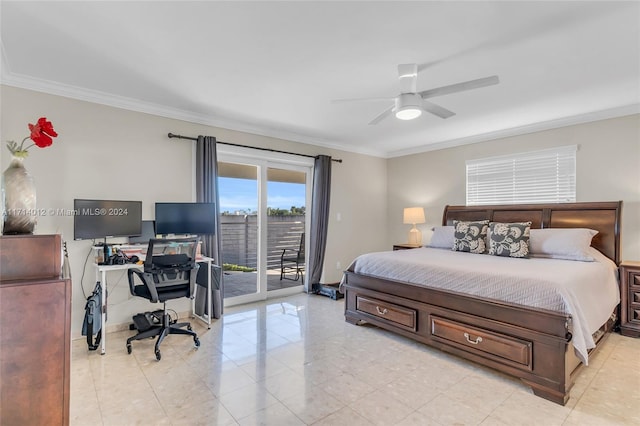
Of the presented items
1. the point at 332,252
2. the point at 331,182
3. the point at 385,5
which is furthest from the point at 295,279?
the point at 385,5

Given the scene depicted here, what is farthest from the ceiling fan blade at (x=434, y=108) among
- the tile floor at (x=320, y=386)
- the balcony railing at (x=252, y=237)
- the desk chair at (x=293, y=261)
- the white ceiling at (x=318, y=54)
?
the desk chair at (x=293, y=261)

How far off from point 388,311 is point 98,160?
3351 mm

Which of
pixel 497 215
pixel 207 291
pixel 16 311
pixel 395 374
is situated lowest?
pixel 395 374

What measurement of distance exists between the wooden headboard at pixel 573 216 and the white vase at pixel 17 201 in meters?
4.83

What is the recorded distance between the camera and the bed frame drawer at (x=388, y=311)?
10.2ft

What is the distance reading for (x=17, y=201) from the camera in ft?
4.26

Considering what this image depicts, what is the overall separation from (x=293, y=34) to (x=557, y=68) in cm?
224

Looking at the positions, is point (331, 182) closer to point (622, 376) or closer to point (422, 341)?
point (422, 341)

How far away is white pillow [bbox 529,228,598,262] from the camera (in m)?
3.35

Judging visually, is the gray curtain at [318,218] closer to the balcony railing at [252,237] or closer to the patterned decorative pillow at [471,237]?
the balcony railing at [252,237]

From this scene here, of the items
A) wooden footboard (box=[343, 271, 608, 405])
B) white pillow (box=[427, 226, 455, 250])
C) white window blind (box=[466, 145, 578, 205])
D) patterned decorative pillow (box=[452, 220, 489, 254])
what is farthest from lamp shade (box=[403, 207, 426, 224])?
wooden footboard (box=[343, 271, 608, 405])

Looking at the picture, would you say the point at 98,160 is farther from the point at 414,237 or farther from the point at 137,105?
the point at 414,237

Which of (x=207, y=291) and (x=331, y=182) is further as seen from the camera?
(x=331, y=182)

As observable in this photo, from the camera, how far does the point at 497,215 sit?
177 inches
